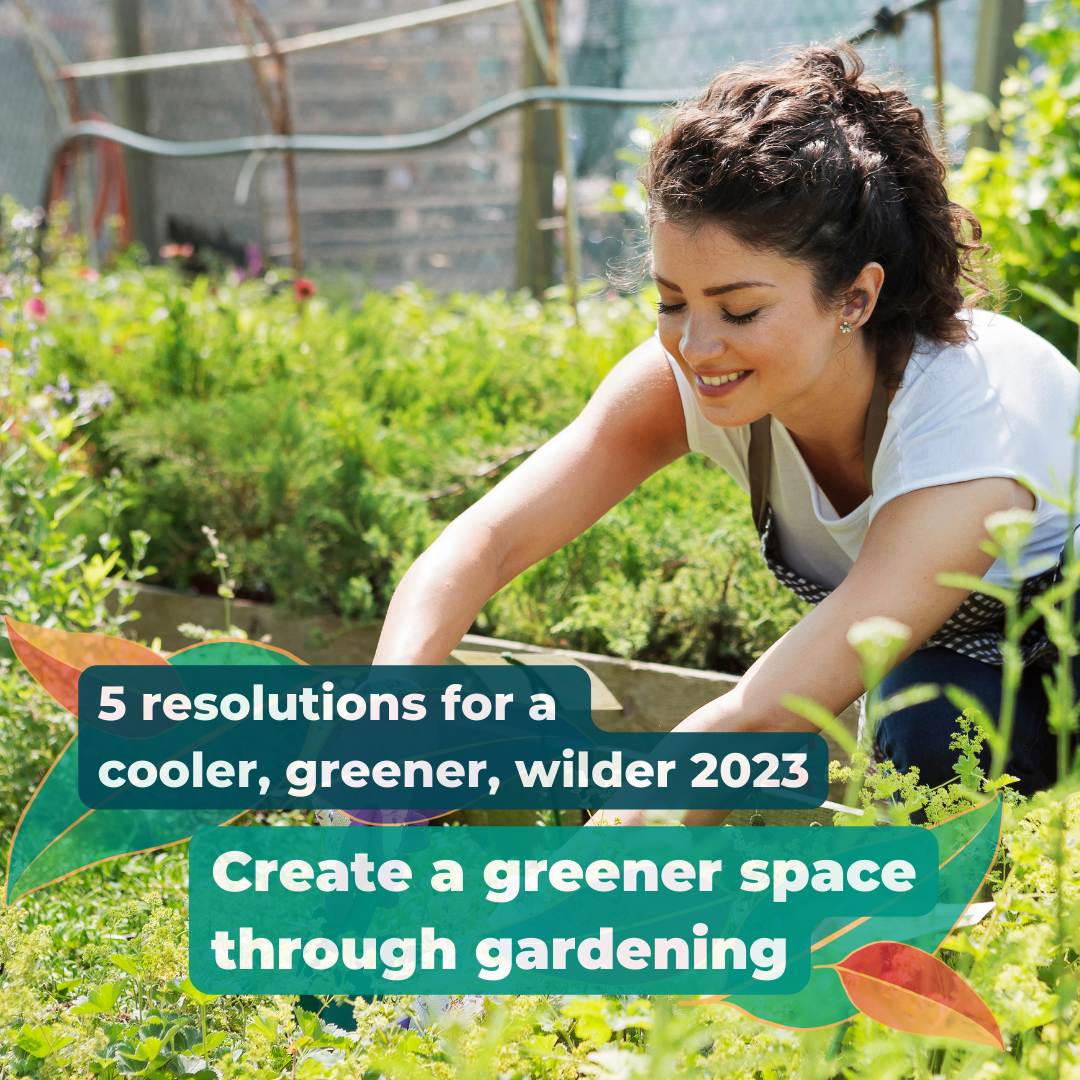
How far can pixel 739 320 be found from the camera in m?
1.39

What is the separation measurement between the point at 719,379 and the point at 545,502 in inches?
14.6

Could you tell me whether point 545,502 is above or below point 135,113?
below

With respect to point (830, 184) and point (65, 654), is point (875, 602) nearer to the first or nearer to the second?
point (830, 184)

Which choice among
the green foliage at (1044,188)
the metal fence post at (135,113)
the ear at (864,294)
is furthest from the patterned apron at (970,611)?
the metal fence post at (135,113)

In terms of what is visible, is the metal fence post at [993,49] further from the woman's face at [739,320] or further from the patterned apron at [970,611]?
the woman's face at [739,320]

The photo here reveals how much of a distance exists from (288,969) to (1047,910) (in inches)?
31.1

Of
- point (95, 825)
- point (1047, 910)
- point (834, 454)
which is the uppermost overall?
point (834, 454)

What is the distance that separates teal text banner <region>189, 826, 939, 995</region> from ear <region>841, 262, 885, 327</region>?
2.41 feet

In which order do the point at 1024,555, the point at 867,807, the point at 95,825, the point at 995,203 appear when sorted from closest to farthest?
the point at 867,807 < the point at 1024,555 < the point at 95,825 < the point at 995,203

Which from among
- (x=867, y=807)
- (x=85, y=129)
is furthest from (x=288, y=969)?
(x=85, y=129)

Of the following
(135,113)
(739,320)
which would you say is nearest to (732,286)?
(739,320)

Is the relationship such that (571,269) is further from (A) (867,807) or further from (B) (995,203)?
(A) (867,807)

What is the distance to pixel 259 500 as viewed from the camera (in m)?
Result: 2.72

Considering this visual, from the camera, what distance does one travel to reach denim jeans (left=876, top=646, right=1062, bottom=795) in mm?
1644
